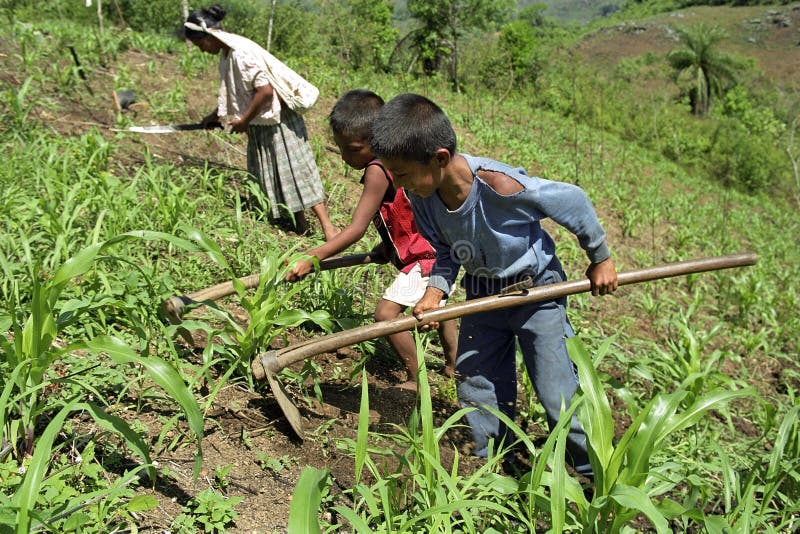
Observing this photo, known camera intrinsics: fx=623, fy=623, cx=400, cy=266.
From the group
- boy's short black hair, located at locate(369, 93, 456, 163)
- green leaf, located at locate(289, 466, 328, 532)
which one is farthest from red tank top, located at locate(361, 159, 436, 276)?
green leaf, located at locate(289, 466, 328, 532)

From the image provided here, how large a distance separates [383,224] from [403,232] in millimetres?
101

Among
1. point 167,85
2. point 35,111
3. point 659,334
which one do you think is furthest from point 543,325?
point 167,85

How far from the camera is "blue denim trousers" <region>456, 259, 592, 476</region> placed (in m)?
2.35

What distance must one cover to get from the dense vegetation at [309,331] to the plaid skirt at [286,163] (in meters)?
0.25

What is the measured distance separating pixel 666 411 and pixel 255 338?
1501 millimetres

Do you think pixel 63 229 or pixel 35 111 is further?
pixel 35 111

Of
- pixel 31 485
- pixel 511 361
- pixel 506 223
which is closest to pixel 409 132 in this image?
pixel 506 223

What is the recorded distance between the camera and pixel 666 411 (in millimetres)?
1843

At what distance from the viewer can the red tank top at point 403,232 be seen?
2832mm

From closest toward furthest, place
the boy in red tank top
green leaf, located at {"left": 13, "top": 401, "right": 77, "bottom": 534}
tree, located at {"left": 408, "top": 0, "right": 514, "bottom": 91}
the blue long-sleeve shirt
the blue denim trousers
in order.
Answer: green leaf, located at {"left": 13, "top": 401, "right": 77, "bottom": 534}
the blue long-sleeve shirt
the blue denim trousers
the boy in red tank top
tree, located at {"left": 408, "top": 0, "right": 514, "bottom": 91}

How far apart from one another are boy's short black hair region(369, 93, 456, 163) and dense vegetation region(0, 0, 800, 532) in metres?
0.76

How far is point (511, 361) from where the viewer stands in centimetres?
262

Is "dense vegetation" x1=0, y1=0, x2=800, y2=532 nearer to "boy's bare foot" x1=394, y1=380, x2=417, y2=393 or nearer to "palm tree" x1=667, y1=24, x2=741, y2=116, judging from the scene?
"boy's bare foot" x1=394, y1=380, x2=417, y2=393

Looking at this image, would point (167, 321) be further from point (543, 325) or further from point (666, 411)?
point (666, 411)
